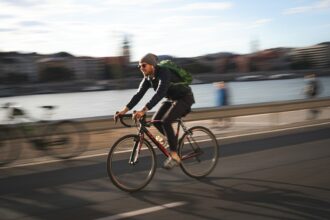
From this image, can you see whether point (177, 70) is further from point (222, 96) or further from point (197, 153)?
point (222, 96)

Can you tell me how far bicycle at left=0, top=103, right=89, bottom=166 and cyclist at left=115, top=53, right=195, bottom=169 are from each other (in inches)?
125

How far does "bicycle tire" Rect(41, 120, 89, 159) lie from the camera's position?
991 centimetres

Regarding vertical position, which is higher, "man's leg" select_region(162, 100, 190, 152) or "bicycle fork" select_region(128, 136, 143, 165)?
"man's leg" select_region(162, 100, 190, 152)

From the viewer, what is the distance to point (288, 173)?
7672 mm

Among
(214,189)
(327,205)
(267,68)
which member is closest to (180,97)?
(214,189)

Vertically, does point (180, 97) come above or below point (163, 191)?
above

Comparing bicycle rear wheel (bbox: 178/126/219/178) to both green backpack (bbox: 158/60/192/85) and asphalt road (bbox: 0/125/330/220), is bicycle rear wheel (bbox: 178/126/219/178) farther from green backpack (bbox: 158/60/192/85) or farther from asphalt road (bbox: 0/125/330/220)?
green backpack (bbox: 158/60/192/85)

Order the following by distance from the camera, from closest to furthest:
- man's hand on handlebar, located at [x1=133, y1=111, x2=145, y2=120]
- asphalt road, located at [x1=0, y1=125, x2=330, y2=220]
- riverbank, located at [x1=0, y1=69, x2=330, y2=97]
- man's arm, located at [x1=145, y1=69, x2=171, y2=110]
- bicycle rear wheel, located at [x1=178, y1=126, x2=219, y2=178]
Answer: asphalt road, located at [x1=0, y1=125, x2=330, y2=220] < man's hand on handlebar, located at [x1=133, y1=111, x2=145, y2=120] < man's arm, located at [x1=145, y1=69, x2=171, y2=110] < bicycle rear wheel, located at [x1=178, y1=126, x2=219, y2=178] < riverbank, located at [x1=0, y1=69, x2=330, y2=97]

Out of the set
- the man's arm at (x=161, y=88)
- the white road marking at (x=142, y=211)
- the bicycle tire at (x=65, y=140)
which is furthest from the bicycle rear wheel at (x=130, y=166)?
the bicycle tire at (x=65, y=140)

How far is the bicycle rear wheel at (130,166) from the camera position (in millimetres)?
6598

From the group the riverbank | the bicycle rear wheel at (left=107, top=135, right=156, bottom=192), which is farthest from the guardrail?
the riverbank

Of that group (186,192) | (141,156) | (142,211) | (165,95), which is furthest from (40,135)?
(142,211)

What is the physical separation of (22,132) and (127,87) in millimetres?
67784

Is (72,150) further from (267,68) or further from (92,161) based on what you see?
(267,68)
